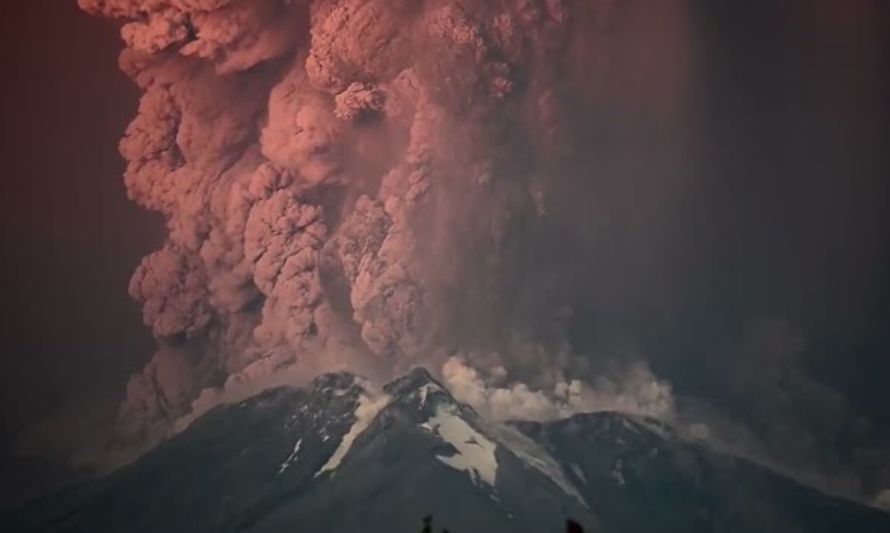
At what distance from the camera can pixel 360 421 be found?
2286 cm

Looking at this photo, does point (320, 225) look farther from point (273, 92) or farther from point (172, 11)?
point (172, 11)

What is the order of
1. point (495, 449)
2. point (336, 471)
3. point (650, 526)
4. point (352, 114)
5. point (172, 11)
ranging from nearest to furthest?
point (172, 11) < point (352, 114) < point (650, 526) < point (336, 471) < point (495, 449)

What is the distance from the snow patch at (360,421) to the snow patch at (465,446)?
0.91 m

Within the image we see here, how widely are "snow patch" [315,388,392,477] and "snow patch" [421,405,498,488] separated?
0.91 m

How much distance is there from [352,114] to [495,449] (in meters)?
7.94

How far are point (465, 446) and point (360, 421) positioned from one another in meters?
2.03

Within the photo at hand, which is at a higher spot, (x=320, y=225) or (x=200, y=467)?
(x=320, y=225)

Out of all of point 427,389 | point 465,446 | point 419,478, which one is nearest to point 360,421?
point 419,478

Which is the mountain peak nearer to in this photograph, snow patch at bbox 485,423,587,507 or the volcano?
the volcano

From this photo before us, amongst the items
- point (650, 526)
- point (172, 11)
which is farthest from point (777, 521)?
point (172, 11)

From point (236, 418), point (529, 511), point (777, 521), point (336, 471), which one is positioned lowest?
point (777, 521)

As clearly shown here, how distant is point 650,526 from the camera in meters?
20.5

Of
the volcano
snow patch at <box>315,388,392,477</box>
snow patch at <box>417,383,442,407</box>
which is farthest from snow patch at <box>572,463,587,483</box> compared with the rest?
snow patch at <box>417,383,442,407</box>

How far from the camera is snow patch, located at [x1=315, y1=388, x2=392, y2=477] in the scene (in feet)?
70.5
